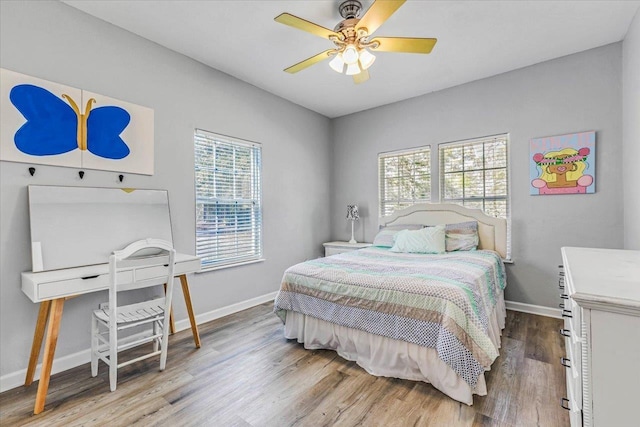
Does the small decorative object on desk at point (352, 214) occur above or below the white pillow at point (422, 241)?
above

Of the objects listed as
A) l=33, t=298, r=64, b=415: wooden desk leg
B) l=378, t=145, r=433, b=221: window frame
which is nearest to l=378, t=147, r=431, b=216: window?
l=378, t=145, r=433, b=221: window frame

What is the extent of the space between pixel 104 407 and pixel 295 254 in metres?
2.86

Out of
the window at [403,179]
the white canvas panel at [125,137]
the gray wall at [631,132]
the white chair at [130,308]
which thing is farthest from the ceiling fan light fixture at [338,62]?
the gray wall at [631,132]

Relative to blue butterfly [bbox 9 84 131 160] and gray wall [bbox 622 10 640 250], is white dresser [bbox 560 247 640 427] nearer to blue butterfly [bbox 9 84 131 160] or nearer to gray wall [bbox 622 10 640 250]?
gray wall [bbox 622 10 640 250]

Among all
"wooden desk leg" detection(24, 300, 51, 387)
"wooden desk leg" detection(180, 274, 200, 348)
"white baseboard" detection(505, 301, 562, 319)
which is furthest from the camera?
"white baseboard" detection(505, 301, 562, 319)

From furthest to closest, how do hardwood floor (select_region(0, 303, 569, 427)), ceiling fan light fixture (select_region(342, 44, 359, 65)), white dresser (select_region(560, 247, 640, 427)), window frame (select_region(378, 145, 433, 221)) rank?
window frame (select_region(378, 145, 433, 221)), ceiling fan light fixture (select_region(342, 44, 359, 65)), hardwood floor (select_region(0, 303, 569, 427)), white dresser (select_region(560, 247, 640, 427))

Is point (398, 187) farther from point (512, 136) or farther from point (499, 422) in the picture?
point (499, 422)

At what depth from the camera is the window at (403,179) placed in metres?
4.18

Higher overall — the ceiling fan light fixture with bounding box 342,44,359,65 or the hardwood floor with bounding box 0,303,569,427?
the ceiling fan light fixture with bounding box 342,44,359,65

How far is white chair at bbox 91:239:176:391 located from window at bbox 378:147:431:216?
322 centimetres

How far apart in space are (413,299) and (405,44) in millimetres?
1898

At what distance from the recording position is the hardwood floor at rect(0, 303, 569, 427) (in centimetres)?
170

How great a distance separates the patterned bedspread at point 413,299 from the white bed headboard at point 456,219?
0.58 metres

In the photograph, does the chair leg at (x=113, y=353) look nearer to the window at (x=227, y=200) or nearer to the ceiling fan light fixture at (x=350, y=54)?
the window at (x=227, y=200)
